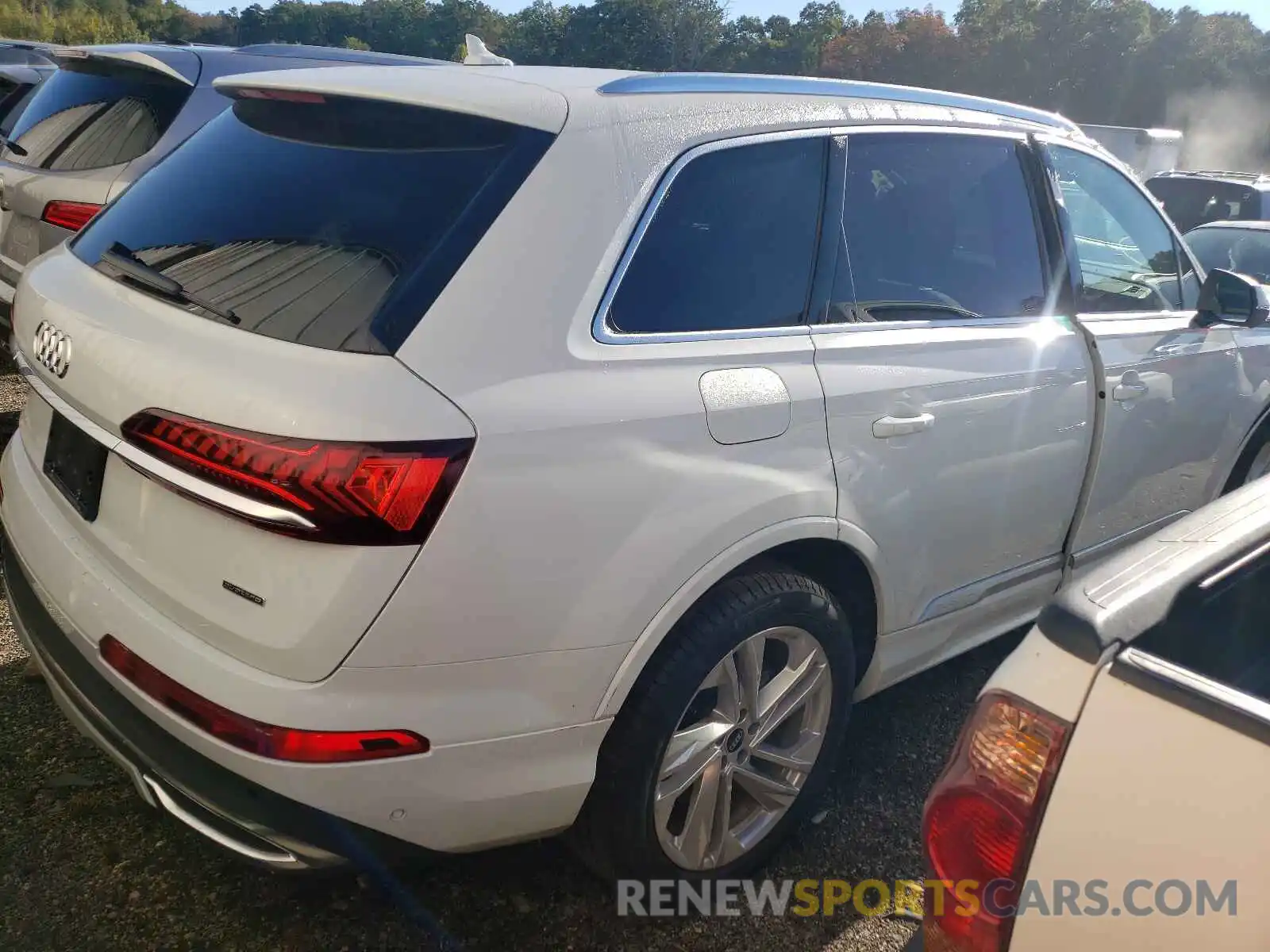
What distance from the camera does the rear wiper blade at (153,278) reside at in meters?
1.94

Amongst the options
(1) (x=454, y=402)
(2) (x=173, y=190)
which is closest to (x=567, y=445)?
(1) (x=454, y=402)

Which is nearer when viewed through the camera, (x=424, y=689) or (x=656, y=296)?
(x=424, y=689)

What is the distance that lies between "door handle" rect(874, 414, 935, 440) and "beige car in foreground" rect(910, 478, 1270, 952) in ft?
3.14

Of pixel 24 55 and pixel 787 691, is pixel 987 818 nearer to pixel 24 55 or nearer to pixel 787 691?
pixel 787 691

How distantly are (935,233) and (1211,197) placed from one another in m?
11.5

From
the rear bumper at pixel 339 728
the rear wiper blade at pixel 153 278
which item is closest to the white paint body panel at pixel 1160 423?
the rear bumper at pixel 339 728

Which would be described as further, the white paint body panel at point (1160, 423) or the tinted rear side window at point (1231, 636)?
the white paint body panel at point (1160, 423)

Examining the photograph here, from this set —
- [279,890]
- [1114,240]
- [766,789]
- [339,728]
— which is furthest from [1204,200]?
[339,728]

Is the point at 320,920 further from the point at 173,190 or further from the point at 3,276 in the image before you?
the point at 3,276

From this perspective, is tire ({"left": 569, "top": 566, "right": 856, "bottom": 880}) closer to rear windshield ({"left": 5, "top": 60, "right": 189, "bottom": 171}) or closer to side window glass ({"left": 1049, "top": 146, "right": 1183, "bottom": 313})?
side window glass ({"left": 1049, "top": 146, "right": 1183, "bottom": 313})

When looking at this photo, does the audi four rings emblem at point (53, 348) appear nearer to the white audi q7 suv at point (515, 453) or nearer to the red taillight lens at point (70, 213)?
the white audi q7 suv at point (515, 453)

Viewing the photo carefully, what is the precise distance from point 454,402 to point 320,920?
1.29 metres

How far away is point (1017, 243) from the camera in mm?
3068

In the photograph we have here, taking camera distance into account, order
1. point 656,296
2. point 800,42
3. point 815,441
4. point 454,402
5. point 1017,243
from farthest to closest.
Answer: point 800,42 < point 1017,243 < point 815,441 < point 656,296 < point 454,402
